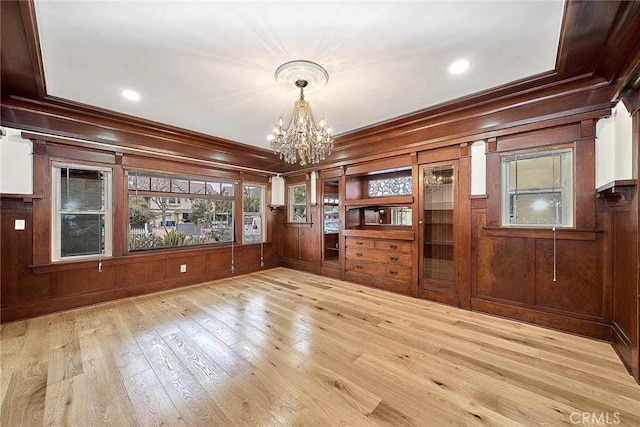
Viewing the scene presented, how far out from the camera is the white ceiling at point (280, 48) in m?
1.73

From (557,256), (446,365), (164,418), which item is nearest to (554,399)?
(446,365)

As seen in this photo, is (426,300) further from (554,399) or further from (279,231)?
(279,231)

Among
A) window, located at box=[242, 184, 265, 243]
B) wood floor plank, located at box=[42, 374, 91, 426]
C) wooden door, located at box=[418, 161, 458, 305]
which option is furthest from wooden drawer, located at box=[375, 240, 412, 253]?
wood floor plank, located at box=[42, 374, 91, 426]

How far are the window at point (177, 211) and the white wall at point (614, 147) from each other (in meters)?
5.46

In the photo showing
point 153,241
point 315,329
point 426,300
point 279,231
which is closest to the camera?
point 315,329

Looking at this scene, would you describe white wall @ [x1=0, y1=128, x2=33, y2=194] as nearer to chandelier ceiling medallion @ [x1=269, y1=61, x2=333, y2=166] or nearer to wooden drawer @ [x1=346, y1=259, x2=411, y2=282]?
chandelier ceiling medallion @ [x1=269, y1=61, x2=333, y2=166]

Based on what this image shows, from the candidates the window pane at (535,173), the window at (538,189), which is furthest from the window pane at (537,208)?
the window pane at (535,173)

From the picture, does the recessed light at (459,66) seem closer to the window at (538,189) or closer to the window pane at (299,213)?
the window at (538,189)

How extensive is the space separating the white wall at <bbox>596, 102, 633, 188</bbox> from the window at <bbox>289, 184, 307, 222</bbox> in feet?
14.8

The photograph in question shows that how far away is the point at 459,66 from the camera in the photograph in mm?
2365

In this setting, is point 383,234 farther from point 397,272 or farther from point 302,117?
point 302,117

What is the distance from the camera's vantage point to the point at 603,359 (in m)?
2.21

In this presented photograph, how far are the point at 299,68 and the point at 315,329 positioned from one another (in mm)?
2691

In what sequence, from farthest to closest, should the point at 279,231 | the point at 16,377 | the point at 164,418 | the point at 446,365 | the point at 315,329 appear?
the point at 279,231 → the point at 315,329 → the point at 446,365 → the point at 16,377 → the point at 164,418
